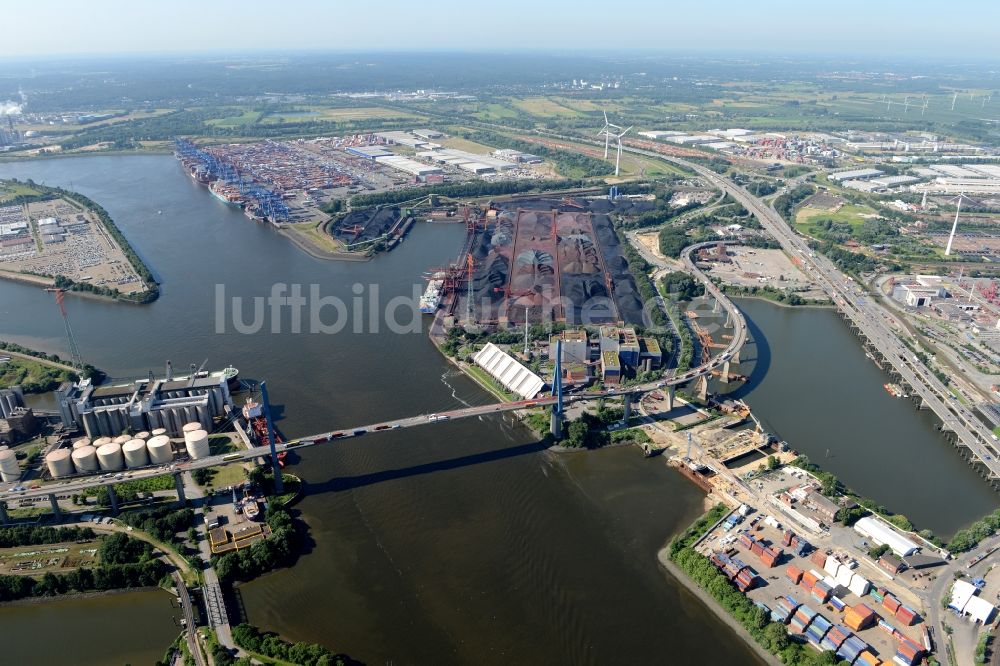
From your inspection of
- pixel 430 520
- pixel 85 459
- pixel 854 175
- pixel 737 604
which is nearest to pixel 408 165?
pixel 854 175

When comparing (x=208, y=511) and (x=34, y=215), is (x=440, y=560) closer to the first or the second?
(x=208, y=511)

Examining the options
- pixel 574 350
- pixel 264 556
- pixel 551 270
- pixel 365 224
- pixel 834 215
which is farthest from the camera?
pixel 834 215

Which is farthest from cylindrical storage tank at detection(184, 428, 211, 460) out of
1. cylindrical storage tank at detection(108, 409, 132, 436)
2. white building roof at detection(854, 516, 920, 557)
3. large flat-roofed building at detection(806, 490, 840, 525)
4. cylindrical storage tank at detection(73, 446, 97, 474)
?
white building roof at detection(854, 516, 920, 557)

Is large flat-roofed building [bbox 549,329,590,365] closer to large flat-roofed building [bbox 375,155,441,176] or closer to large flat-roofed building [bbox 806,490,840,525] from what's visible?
large flat-roofed building [bbox 806,490,840,525]

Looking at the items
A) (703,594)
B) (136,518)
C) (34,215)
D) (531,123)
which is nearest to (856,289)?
(703,594)

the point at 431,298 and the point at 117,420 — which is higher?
the point at 431,298

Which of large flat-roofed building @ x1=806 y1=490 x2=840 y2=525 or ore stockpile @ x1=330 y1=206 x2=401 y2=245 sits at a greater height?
ore stockpile @ x1=330 y1=206 x2=401 y2=245

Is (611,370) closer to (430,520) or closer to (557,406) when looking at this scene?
(557,406)
